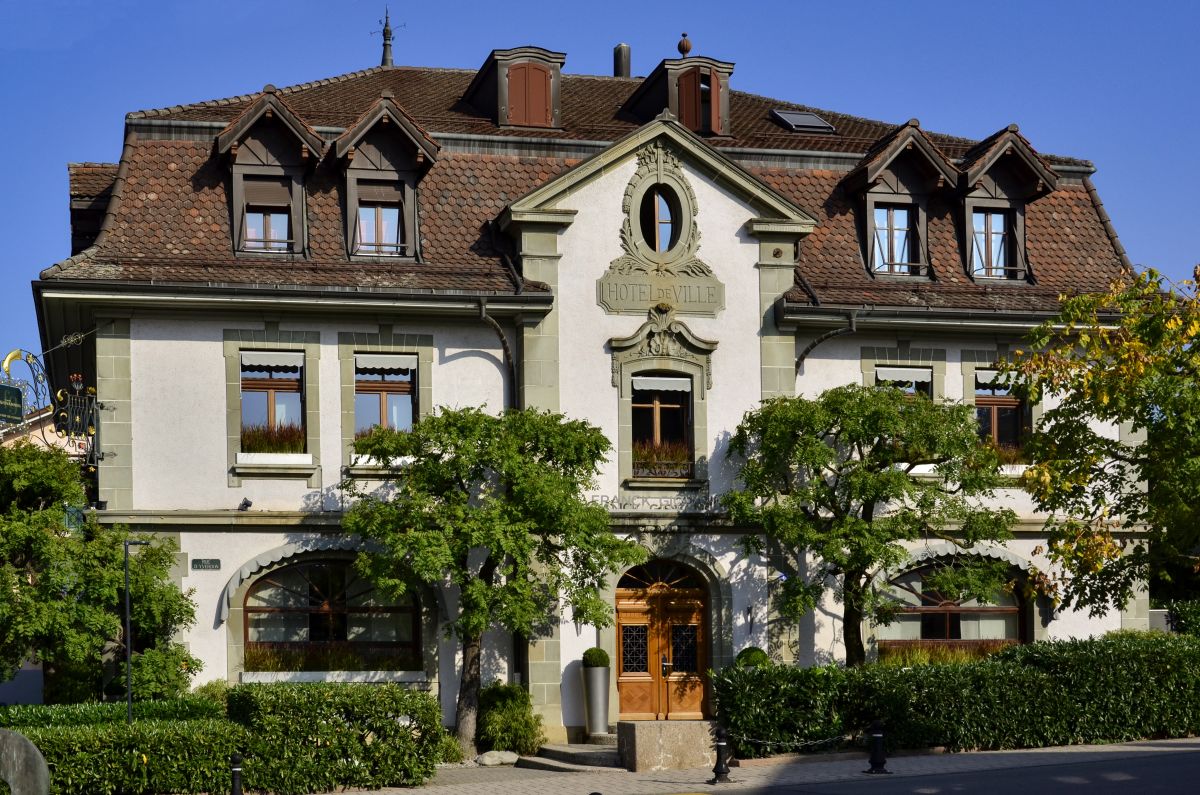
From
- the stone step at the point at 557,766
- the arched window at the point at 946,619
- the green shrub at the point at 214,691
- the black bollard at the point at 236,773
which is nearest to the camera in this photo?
the black bollard at the point at 236,773

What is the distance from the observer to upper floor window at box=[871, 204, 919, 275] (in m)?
32.8

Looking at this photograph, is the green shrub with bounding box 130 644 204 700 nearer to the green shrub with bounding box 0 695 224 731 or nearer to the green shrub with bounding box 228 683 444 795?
the green shrub with bounding box 0 695 224 731

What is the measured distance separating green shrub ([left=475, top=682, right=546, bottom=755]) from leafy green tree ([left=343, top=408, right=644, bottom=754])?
33cm

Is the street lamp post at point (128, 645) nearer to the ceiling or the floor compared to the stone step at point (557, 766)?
nearer to the ceiling

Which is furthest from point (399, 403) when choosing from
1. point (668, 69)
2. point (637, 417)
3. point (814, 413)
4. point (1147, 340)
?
point (1147, 340)

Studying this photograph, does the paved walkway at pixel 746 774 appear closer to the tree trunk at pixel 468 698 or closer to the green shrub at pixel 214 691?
the tree trunk at pixel 468 698

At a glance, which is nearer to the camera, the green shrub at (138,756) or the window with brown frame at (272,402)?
the green shrub at (138,756)

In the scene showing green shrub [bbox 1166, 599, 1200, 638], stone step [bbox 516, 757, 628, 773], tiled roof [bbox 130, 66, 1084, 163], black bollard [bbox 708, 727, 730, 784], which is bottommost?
stone step [bbox 516, 757, 628, 773]

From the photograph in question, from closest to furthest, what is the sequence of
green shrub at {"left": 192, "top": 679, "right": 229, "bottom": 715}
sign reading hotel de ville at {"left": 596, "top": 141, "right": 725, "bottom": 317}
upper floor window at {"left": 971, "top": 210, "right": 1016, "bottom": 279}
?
green shrub at {"left": 192, "top": 679, "right": 229, "bottom": 715}, sign reading hotel de ville at {"left": 596, "top": 141, "right": 725, "bottom": 317}, upper floor window at {"left": 971, "top": 210, "right": 1016, "bottom": 279}

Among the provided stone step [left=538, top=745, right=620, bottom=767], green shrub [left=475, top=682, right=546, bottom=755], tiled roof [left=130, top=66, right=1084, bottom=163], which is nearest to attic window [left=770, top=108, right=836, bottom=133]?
tiled roof [left=130, top=66, right=1084, bottom=163]

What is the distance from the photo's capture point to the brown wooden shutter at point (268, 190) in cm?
3011

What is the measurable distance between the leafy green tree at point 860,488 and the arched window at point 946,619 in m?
1.42

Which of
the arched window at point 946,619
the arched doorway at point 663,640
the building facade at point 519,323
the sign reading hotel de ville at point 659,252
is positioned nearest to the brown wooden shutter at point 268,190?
the building facade at point 519,323

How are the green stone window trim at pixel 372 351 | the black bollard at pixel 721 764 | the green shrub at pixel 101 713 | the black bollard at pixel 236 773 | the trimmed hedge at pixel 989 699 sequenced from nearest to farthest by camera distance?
the black bollard at pixel 236 773, the black bollard at pixel 721 764, the green shrub at pixel 101 713, the trimmed hedge at pixel 989 699, the green stone window trim at pixel 372 351
